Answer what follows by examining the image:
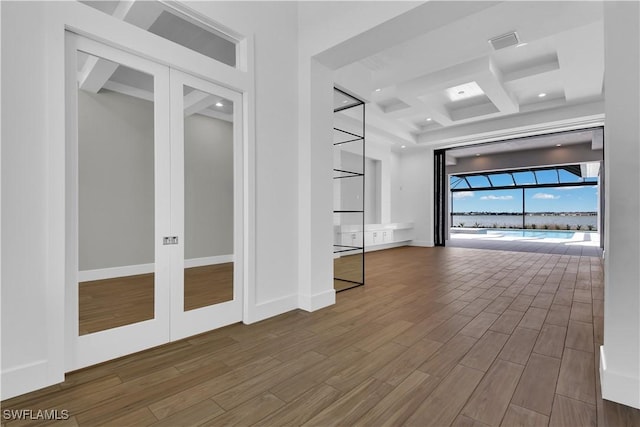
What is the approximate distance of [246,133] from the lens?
8.99ft

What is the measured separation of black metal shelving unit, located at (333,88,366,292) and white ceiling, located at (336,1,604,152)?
28 centimetres

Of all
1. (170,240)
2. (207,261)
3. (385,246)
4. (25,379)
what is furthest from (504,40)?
(385,246)

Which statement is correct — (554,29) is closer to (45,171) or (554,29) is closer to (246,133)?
(246,133)

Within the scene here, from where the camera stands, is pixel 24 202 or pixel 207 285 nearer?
pixel 24 202

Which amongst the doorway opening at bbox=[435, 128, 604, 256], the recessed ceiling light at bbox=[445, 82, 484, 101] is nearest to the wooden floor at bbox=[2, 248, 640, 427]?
the recessed ceiling light at bbox=[445, 82, 484, 101]

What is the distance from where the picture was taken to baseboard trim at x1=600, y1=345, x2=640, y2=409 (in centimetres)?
153

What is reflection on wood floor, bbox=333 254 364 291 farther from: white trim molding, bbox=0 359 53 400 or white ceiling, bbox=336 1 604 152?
white trim molding, bbox=0 359 53 400

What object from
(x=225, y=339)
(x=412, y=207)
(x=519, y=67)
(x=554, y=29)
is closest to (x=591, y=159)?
(x=412, y=207)

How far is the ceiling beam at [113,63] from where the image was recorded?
1.99 m

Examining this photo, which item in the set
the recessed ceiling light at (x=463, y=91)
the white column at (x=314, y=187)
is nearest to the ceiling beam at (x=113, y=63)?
the white column at (x=314, y=187)

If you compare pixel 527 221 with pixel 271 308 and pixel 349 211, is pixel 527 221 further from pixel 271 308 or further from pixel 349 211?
pixel 271 308

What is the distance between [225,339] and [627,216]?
266 centimetres

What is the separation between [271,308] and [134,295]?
1178mm

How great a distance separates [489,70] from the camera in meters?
4.70
